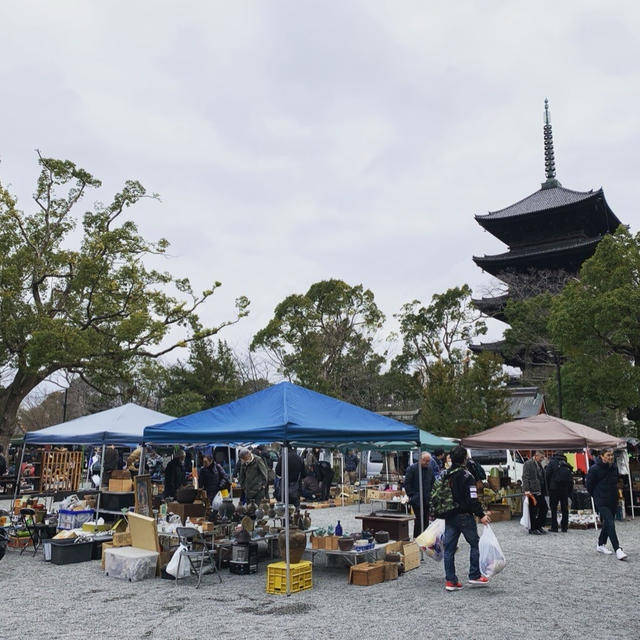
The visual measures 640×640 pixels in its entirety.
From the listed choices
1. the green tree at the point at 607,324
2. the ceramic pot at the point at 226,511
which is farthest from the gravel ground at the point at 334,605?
the green tree at the point at 607,324

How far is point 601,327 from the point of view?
15.1 metres

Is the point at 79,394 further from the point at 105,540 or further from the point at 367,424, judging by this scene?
the point at 367,424

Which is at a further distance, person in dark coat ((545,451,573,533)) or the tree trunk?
the tree trunk

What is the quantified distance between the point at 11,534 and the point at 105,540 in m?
1.77

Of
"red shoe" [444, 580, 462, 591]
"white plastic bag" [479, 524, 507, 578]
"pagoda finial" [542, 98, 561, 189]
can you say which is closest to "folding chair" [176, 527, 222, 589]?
"red shoe" [444, 580, 462, 591]

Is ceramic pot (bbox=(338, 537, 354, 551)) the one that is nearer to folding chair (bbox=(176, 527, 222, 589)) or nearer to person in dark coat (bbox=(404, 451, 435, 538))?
folding chair (bbox=(176, 527, 222, 589))

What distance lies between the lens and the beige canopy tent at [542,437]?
1209cm

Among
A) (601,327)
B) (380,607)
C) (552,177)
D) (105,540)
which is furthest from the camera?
(552,177)

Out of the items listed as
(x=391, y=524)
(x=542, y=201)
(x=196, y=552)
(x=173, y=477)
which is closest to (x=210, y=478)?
(x=173, y=477)

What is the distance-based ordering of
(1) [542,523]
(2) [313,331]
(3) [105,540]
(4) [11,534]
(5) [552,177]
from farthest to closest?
(5) [552,177] < (2) [313,331] < (1) [542,523] < (4) [11,534] < (3) [105,540]

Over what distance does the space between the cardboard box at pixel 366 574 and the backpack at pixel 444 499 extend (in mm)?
1182

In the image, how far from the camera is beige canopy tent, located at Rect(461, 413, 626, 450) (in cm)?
1209

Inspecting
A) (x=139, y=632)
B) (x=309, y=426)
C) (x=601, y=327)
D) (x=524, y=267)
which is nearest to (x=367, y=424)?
(x=309, y=426)

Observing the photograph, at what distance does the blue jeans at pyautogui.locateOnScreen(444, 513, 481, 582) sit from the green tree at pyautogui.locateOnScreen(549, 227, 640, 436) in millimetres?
9828
